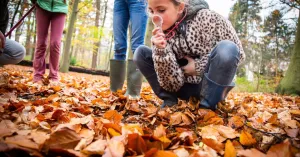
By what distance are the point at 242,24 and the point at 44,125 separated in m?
20.1

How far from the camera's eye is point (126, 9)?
2.31 m

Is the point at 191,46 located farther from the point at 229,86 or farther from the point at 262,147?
the point at 262,147

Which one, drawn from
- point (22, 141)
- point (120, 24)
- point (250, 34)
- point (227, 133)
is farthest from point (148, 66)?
point (250, 34)

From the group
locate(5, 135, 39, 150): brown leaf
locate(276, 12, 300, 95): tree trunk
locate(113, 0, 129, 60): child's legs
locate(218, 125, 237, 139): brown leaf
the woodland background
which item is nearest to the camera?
locate(5, 135, 39, 150): brown leaf

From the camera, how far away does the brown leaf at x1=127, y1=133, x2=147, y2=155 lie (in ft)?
2.19

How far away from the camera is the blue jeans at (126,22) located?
7.08 feet

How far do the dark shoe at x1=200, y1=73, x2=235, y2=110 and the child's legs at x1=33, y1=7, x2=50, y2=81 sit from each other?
2242mm

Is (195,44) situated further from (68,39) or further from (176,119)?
(68,39)

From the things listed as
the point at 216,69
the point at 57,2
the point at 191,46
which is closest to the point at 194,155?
the point at 216,69

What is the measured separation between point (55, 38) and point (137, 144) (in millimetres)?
2479

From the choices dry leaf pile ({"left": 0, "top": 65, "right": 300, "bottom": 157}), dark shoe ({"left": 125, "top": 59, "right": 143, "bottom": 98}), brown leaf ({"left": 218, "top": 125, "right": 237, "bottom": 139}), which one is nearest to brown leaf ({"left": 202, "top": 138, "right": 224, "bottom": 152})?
dry leaf pile ({"left": 0, "top": 65, "right": 300, "bottom": 157})

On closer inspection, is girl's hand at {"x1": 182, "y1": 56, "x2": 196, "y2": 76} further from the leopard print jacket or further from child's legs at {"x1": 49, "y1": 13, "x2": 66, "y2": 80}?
child's legs at {"x1": 49, "y1": 13, "x2": 66, "y2": 80}

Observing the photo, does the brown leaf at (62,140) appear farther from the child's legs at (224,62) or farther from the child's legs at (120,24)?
the child's legs at (120,24)

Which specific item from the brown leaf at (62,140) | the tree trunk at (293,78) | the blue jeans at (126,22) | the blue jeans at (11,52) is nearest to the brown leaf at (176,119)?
the brown leaf at (62,140)
